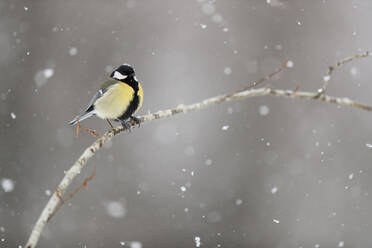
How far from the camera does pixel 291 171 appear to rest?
10266mm

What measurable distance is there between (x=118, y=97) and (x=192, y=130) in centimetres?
730

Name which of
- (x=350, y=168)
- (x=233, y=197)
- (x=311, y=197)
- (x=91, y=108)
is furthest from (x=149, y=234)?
(x=91, y=108)

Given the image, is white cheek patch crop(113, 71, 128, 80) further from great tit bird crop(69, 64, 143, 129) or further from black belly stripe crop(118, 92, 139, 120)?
black belly stripe crop(118, 92, 139, 120)

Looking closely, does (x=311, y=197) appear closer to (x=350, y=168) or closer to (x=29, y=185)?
(x=350, y=168)

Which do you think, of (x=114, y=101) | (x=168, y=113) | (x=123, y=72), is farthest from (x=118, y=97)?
(x=168, y=113)

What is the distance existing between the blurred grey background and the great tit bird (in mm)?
5808

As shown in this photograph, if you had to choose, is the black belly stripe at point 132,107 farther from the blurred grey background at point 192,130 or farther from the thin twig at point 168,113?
the blurred grey background at point 192,130

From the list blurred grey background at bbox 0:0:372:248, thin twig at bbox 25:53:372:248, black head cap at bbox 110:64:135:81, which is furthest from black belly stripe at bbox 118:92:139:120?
blurred grey background at bbox 0:0:372:248

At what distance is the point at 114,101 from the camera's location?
2.59 meters

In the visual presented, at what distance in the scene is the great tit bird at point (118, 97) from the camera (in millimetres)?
2580

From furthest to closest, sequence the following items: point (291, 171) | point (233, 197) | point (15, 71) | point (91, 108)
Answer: point (291, 171)
point (233, 197)
point (15, 71)
point (91, 108)

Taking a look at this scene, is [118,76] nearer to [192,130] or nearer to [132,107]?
[132,107]

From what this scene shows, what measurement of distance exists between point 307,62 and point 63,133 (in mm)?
4881

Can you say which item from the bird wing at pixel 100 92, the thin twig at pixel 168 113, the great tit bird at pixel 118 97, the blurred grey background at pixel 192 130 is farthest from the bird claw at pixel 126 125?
the blurred grey background at pixel 192 130
